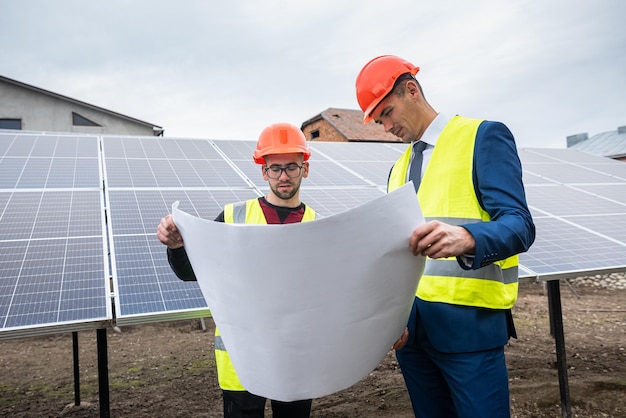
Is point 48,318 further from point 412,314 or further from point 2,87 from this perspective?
point 2,87

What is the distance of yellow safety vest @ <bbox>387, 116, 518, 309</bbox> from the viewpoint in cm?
189

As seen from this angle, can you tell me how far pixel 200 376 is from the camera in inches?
281

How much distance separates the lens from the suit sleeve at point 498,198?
4.97ft

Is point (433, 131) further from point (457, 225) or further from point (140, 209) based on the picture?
point (140, 209)

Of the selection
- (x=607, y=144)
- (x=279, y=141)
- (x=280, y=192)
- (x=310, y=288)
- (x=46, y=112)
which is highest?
(x=46, y=112)

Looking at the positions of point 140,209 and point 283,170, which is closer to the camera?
point 283,170

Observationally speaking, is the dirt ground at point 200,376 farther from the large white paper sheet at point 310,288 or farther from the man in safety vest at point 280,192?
the large white paper sheet at point 310,288

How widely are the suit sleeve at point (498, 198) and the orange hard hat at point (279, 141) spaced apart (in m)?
1.20

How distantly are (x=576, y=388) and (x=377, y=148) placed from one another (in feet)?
15.9

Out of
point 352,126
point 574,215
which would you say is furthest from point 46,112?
point 574,215

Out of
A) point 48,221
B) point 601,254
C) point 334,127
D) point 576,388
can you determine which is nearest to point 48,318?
point 48,221

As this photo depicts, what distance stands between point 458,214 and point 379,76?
0.73 meters

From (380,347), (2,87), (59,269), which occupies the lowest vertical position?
(380,347)

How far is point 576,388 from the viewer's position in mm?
6031
